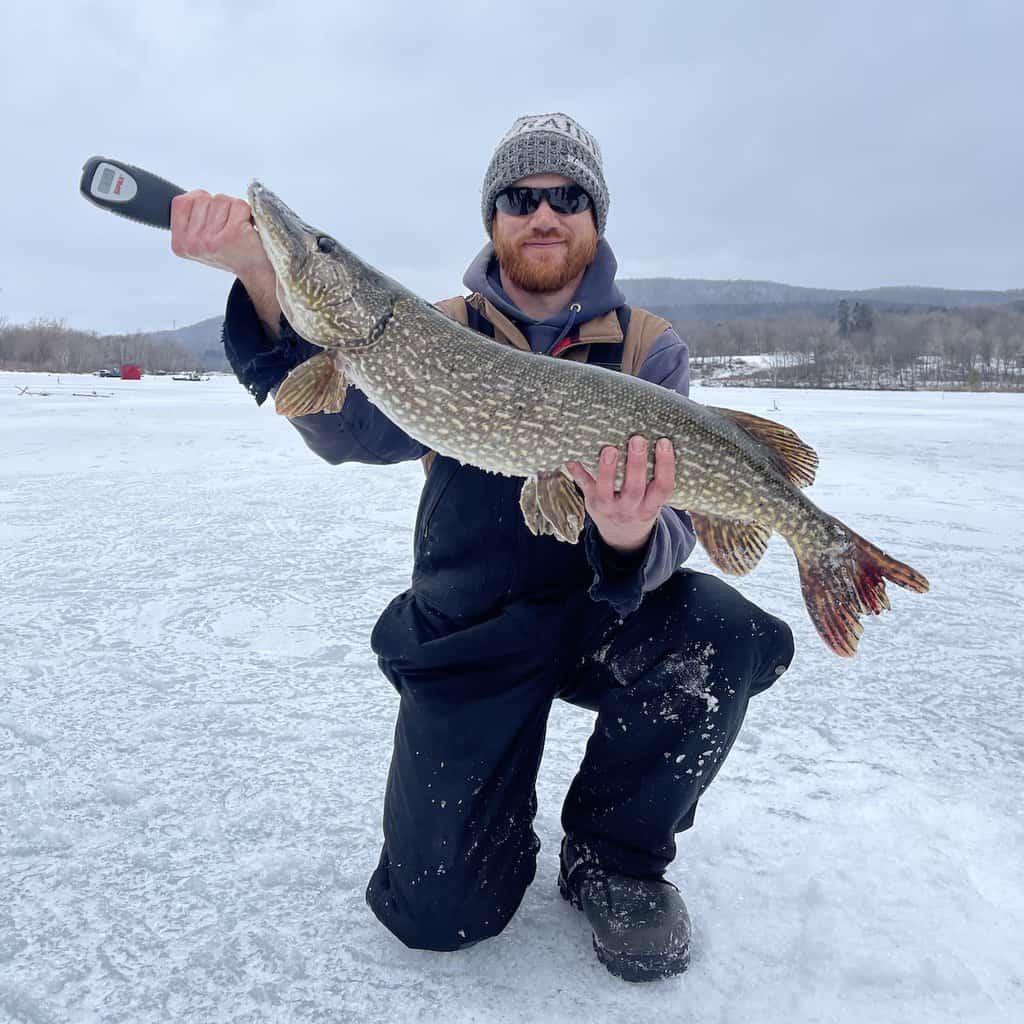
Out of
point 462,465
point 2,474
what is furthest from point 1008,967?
point 2,474

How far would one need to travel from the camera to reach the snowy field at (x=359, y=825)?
5.35ft

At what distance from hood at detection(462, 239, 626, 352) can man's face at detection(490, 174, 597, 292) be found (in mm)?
62

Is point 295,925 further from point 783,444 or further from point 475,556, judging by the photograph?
point 783,444

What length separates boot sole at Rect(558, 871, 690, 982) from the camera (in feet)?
5.51

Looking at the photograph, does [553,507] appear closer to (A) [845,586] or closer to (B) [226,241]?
(A) [845,586]

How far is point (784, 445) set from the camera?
7.42ft

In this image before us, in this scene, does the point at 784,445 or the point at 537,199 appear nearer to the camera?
the point at 784,445

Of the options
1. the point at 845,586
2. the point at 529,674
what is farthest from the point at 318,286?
the point at 845,586

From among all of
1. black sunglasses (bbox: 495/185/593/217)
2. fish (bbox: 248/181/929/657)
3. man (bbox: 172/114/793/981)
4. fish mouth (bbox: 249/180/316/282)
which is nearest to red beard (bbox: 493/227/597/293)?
black sunglasses (bbox: 495/185/593/217)

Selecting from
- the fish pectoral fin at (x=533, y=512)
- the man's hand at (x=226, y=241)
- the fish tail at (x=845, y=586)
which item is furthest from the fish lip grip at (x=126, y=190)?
the fish tail at (x=845, y=586)

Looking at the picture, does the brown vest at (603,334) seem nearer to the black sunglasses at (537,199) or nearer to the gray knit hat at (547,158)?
the black sunglasses at (537,199)

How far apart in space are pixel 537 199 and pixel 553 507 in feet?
4.26

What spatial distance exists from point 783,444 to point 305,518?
14.9ft

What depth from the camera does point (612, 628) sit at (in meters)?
2.15
